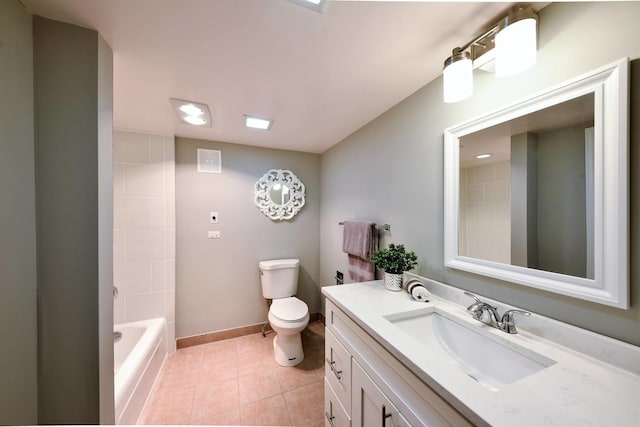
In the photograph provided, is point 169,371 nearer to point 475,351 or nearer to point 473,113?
point 475,351

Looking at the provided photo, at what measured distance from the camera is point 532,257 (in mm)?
832

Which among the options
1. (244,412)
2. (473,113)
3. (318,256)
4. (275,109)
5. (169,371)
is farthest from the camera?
(318,256)

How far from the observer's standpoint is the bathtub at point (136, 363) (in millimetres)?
1215

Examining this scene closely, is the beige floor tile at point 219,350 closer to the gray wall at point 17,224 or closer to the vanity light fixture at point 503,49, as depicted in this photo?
the gray wall at point 17,224

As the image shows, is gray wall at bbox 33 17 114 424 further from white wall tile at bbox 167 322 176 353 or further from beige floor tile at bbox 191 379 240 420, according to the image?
white wall tile at bbox 167 322 176 353

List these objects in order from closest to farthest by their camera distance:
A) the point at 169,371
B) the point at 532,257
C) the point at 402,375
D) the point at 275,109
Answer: the point at 402,375 → the point at 532,257 → the point at 275,109 → the point at 169,371

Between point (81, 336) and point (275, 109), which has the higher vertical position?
point (275, 109)

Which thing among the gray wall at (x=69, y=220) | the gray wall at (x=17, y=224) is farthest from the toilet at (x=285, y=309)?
the gray wall at (x=17, y=224)

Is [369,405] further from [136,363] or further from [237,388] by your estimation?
Result: [136,363]

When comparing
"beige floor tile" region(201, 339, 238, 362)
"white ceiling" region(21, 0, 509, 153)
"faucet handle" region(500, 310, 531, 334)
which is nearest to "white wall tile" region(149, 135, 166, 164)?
"white ceiling" region(21, 0, 509, 153)

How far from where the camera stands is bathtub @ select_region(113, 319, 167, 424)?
1215 mm

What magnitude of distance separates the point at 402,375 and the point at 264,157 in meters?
2.19

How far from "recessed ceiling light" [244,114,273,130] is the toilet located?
1.31 metres

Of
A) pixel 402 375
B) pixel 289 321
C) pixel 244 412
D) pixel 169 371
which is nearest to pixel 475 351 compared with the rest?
pixel 402 375
